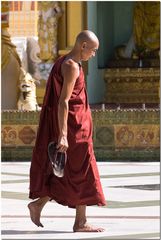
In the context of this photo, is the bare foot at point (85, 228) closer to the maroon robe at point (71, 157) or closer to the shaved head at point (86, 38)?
the maroon robe at point (71, 157)

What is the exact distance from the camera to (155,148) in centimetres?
1292

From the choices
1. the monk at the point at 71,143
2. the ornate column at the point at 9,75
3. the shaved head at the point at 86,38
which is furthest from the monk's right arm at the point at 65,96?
the ornate column at the point at 9,75

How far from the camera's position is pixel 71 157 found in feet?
22.1

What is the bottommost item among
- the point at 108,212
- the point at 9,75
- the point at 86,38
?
the point at 108,212

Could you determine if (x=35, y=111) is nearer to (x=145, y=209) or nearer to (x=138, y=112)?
(x=138, y=112)

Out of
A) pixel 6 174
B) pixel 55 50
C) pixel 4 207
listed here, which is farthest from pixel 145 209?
pixel 55 50

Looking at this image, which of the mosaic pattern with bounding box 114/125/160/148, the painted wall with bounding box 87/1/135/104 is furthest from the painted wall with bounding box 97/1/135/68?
the mosaic pattern with bounding box 114/125/160/148

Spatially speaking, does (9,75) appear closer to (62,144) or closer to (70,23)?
(70,23)

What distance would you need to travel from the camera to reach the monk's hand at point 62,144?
6.57 m

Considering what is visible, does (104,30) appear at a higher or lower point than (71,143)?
higher

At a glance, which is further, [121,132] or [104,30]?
[104,30]

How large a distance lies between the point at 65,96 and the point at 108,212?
144 cm

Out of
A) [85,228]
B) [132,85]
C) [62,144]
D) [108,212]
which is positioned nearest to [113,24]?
[132,85]

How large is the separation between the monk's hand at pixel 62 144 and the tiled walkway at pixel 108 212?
1.82 ft
